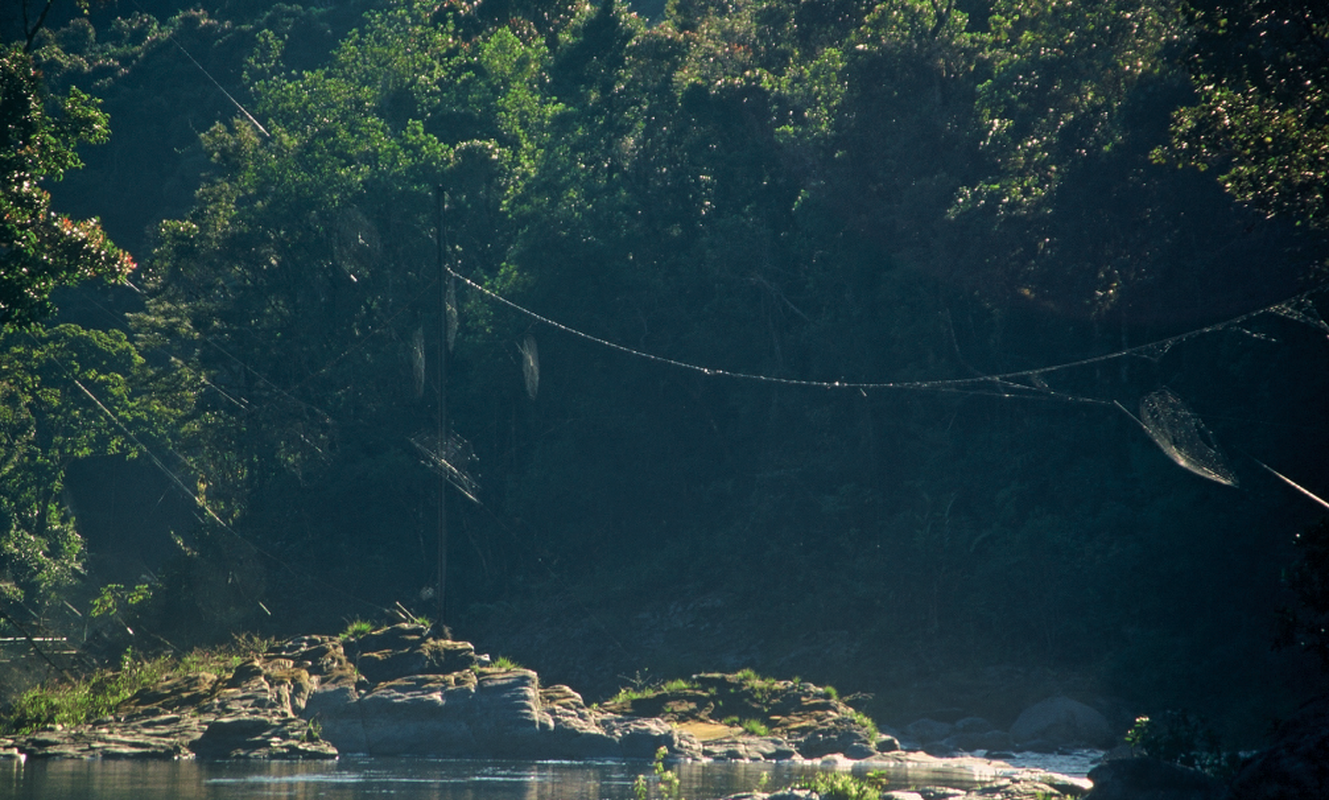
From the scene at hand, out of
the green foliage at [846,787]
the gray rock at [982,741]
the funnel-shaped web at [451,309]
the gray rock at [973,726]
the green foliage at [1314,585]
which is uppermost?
the funnel-shaped web at [451,309]

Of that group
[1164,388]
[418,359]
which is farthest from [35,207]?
[1164,388]

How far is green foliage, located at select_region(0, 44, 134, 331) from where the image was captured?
854 inches

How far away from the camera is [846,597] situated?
33750 millimetres

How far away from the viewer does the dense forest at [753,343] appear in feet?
86.5

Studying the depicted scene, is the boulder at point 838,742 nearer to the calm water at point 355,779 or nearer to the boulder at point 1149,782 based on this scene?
the calm water at point 355,779

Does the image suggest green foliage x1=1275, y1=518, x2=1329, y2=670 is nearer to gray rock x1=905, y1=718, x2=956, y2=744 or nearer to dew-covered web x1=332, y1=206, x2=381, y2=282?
gray rock x1=905, y1=718, x2=956, y2=744

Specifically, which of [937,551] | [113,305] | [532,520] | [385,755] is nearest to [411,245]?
[532,520]

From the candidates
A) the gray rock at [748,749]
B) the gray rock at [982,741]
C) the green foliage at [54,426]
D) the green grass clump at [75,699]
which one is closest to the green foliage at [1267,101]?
the gray rock at [982,741]

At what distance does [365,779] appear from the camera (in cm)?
1897

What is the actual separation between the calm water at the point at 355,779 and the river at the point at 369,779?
1 centimetres

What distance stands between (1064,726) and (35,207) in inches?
819

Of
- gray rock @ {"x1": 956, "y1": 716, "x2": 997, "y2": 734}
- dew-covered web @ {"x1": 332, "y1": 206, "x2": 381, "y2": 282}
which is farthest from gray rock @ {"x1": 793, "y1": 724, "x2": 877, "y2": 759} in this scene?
dew-covered web @ {"x1": 332, "y1": 206, "x2": 381, "y2": 282}

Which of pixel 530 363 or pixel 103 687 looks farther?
pixel 530 363

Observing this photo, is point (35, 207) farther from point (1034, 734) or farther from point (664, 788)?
point (1034, 734)
